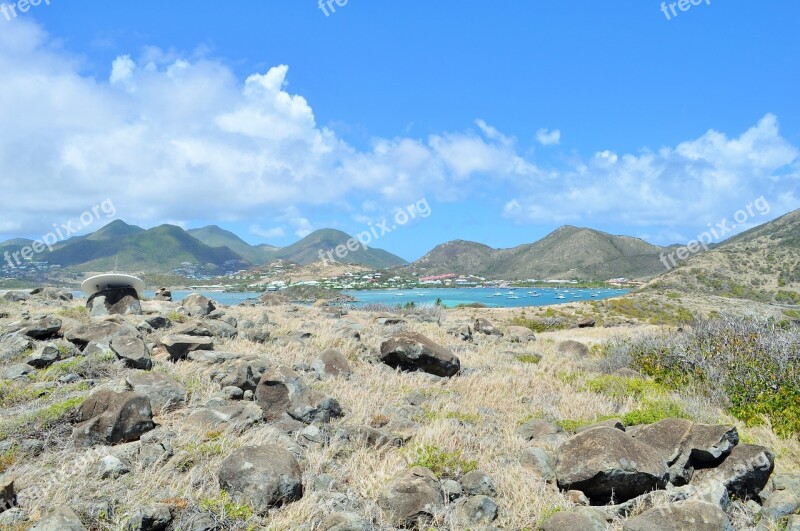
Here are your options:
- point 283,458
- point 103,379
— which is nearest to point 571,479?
point 283,458

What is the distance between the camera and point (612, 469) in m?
6.41

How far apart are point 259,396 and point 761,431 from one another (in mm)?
9715

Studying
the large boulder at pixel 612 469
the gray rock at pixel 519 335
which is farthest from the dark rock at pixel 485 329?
the large boulder at pixel 612 469

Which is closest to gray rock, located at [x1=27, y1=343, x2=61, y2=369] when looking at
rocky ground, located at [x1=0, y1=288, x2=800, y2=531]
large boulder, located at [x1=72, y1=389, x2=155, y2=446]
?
rocky ground, located at [x1=0, y1=288, x2=800, y2=531]

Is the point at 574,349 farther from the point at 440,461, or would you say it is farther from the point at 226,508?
the point at 226,508

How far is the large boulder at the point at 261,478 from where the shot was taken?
5.58 m

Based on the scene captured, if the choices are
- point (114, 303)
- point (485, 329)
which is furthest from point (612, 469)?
point (485, 329)

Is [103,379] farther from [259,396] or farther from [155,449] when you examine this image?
[155,449]

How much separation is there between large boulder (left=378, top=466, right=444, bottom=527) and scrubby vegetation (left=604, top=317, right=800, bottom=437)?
7957 mm

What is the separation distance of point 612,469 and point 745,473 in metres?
2.09

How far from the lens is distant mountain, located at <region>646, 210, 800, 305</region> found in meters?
78.6

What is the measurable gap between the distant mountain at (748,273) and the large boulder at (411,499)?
82502mm

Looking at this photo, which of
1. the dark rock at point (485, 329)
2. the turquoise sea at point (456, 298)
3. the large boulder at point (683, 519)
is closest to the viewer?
the large boulder at point (683, 519)

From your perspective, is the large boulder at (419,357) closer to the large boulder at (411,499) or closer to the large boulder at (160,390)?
the large boulder at (160,390)
